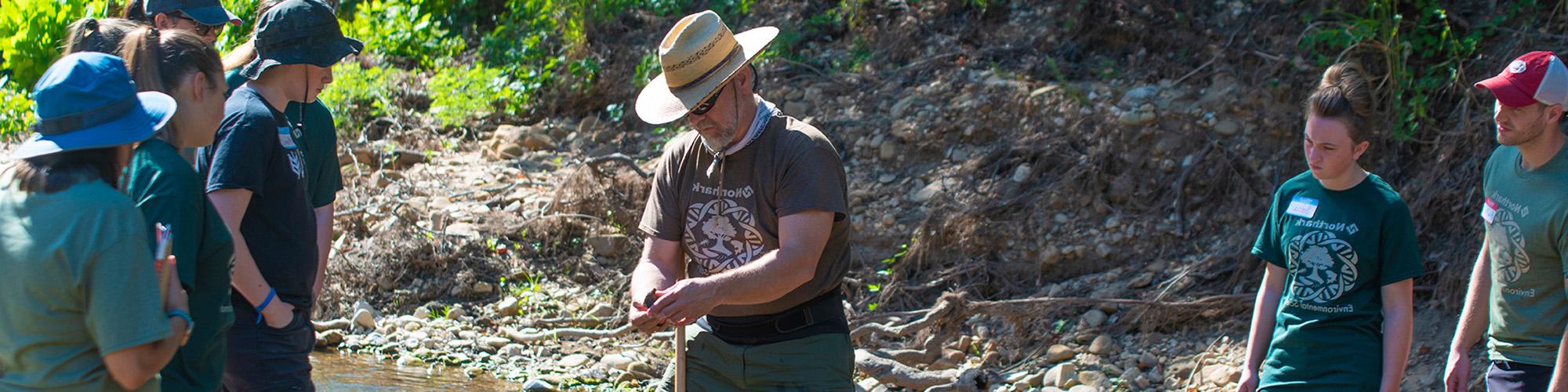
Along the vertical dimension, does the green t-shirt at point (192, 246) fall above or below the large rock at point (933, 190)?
above

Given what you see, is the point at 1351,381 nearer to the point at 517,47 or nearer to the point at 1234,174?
the point at 1234,174

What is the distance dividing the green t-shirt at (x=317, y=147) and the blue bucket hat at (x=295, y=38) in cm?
15

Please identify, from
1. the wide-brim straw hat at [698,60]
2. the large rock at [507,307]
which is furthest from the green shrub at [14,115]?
the wide-brim straw hat at [698,60]

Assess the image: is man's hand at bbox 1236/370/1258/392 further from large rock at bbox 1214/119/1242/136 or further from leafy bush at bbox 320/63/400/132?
leafy bush at bbox 320/63/400/132

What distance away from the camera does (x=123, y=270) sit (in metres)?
2.37

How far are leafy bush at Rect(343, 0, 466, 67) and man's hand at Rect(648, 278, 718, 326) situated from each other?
8075 mm

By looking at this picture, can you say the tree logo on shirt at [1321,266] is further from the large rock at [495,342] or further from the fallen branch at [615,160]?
the fallen branch at [615,160]

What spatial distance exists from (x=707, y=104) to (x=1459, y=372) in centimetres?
215

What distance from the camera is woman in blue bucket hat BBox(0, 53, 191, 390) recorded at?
236 centimetres

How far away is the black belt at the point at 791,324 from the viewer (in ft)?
11.2

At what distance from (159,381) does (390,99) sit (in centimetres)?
730

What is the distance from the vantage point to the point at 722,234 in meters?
3.44

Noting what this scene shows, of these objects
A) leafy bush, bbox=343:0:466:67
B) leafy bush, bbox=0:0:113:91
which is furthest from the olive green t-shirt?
leafy bush, bbox=343:0:466:67

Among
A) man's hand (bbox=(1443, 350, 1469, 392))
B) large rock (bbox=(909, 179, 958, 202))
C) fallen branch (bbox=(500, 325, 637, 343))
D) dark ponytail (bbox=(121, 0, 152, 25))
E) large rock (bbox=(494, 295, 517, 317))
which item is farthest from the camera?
large rock (bbox=(494, 295, 517, 317))
